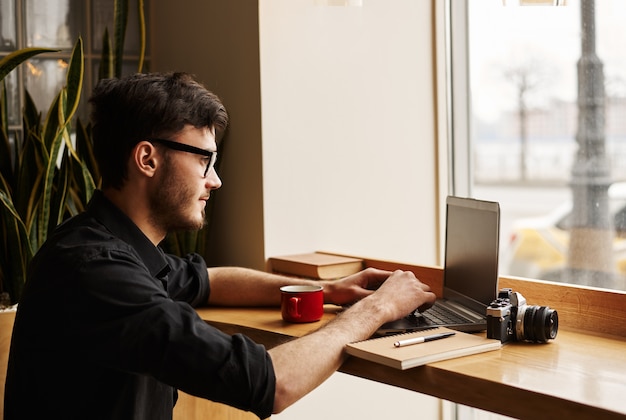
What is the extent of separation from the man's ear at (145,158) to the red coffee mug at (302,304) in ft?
1.68

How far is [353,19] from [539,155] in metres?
1.06

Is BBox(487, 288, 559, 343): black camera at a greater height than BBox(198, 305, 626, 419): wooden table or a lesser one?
greater

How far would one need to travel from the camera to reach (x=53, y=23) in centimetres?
294

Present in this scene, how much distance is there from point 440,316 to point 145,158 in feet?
2.55

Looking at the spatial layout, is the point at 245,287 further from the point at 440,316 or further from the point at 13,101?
the point at 13,101

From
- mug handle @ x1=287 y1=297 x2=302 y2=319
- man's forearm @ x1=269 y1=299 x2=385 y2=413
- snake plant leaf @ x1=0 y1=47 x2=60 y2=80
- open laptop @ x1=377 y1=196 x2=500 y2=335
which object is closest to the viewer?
man's forearm @ x1=269 y1=299 x2=385 y2=413

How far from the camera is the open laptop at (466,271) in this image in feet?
6.07

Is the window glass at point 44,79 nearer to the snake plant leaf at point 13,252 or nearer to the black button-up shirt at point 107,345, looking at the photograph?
the snake plant leaf at point 13,252

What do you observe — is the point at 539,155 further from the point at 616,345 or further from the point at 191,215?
the point at 191,215

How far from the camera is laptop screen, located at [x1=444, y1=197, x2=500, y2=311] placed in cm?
187

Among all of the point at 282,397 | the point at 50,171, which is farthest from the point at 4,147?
the point at 282,397

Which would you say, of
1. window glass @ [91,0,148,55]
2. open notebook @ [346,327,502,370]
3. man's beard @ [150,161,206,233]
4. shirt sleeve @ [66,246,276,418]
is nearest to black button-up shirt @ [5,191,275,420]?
shirt sleeve @ [66,246,276,418]

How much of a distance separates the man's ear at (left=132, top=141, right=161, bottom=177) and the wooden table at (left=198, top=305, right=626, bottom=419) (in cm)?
51

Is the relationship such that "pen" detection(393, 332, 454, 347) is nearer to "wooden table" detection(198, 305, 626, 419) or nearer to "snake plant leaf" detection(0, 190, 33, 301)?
"wooden table" detection(198, 305, 626, 419)
